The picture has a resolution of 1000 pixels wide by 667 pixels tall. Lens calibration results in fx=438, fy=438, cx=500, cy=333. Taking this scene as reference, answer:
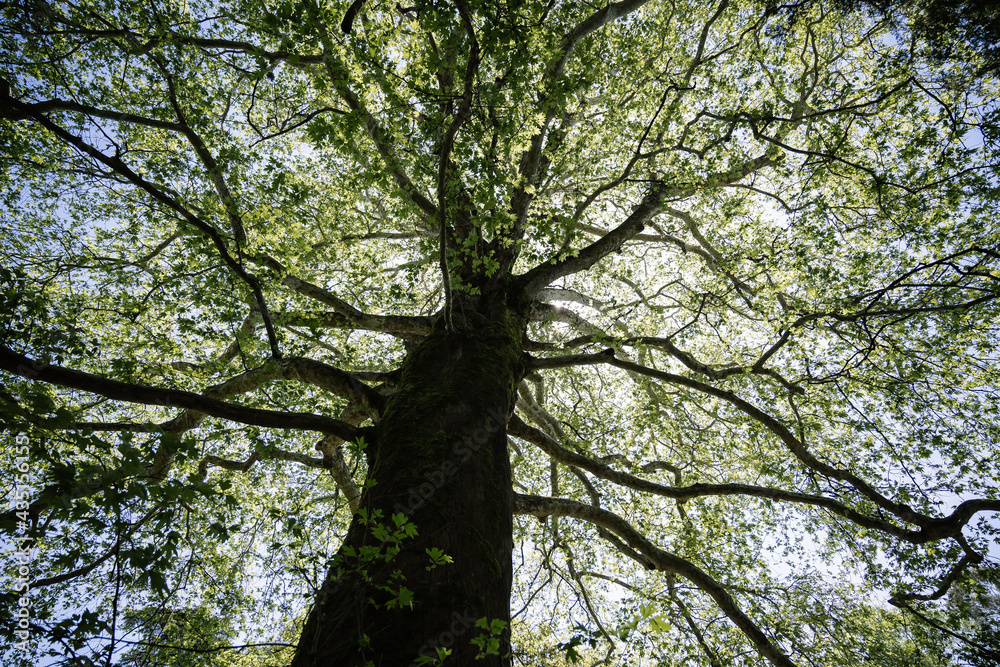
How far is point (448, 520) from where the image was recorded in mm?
2826

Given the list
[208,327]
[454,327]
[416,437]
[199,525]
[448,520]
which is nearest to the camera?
[448,520]

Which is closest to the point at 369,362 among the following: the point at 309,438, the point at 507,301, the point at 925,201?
the point at 309,438

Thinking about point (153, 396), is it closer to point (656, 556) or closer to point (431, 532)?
point (431, 532)

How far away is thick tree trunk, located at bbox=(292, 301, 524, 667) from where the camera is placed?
217cm

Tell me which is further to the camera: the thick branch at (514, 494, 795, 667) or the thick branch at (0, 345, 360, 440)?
the thick branch at (514, 494, 795, 667)

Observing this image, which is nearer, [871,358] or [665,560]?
[665,560]

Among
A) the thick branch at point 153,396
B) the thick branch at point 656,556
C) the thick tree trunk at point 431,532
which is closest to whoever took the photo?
the thick tree trunk at point 431,532

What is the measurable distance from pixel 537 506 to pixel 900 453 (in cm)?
553

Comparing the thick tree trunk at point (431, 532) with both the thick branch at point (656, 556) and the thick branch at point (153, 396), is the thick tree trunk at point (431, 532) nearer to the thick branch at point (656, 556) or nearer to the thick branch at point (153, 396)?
the thick branch at point (153, 396)

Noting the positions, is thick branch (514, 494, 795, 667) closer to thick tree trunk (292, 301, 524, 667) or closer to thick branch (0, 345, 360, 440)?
thick tree trunk (292, 301, 524, 667)

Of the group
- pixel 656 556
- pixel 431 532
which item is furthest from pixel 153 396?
pixel 656 556

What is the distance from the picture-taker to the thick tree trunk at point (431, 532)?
217 cm

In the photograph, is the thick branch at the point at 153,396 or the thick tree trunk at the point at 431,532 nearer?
the thick tree trunk at the point at 431,532

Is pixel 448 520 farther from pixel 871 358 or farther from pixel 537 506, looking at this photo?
pixel 871 358
